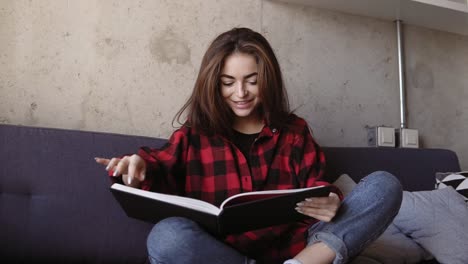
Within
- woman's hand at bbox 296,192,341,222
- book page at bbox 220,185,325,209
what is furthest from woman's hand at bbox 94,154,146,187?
woman's hand at bbox 296,192,341,222

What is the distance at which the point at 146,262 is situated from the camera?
1.23 meters

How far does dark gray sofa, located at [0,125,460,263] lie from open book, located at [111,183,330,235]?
33 centimetres

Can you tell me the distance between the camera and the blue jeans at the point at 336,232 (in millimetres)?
872

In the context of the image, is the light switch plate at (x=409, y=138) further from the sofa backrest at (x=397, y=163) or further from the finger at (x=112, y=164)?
the finger at (x=112, y=164)

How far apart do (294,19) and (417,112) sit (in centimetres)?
76

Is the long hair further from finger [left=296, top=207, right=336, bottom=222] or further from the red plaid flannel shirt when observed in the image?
finger [left=296, top=207, right=336, bottom=222]

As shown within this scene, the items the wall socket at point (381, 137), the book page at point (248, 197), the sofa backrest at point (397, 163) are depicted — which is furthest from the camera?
the wall socket at point (381, 137)

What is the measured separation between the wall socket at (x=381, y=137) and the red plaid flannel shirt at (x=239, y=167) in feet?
2.51

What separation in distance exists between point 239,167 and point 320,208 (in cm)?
34

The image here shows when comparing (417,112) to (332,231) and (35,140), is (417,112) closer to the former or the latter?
(332,231)

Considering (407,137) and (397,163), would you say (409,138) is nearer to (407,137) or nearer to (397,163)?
(407,137)

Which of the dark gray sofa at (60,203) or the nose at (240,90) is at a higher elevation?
the nose at (240,90)

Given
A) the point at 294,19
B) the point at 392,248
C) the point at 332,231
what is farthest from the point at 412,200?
the point at 294,19

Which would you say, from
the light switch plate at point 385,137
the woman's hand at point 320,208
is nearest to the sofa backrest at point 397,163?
the light switch plate at point 385,137
